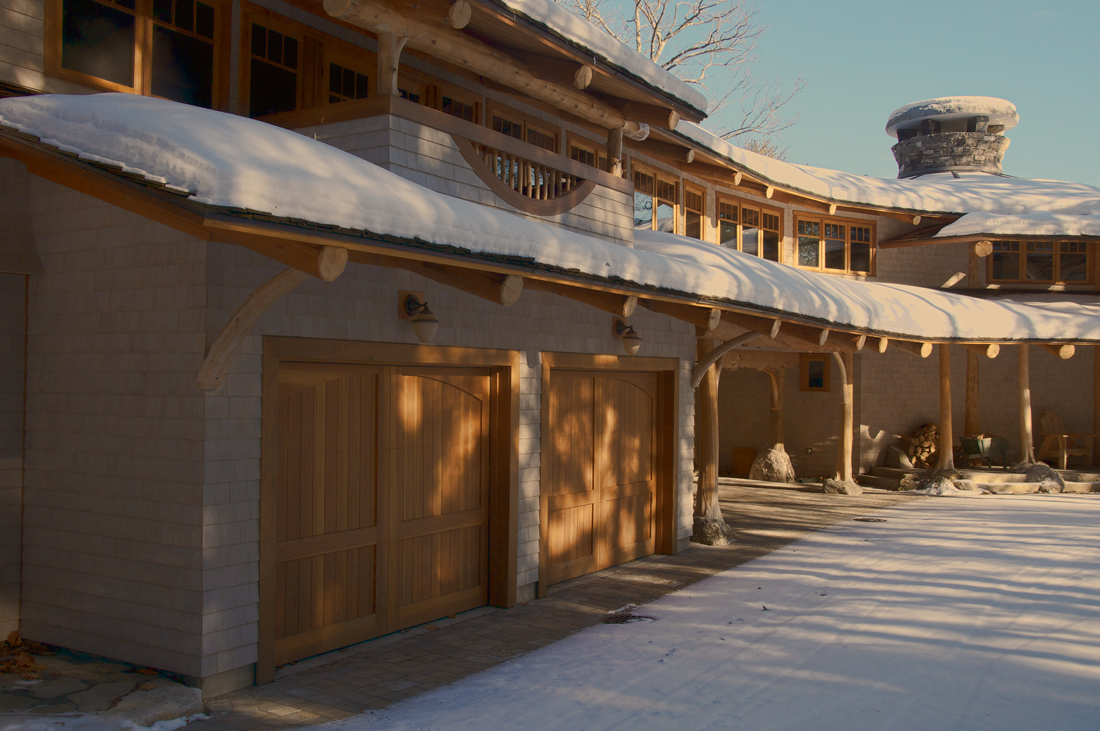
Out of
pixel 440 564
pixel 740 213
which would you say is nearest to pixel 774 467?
pixel 740 213

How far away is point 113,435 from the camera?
559 cm

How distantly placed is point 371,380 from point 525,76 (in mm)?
3591

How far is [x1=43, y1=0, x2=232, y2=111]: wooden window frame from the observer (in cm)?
599

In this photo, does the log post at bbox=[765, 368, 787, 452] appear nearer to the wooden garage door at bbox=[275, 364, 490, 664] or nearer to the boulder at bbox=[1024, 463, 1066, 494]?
the boulder at bbox=[1024, 463, 1066, 494]

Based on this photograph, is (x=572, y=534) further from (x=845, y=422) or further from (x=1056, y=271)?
(x=1056, y=271)

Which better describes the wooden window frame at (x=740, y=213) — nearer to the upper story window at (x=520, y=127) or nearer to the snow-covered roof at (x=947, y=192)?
the snow-covered roof at (x=947, y=192)

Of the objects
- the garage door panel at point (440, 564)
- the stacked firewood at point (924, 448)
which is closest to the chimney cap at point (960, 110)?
the stacked firewood at point (924, 448)

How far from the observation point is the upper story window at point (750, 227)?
16.6 meters

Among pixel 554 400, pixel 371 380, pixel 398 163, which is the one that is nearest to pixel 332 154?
pixel 398 163

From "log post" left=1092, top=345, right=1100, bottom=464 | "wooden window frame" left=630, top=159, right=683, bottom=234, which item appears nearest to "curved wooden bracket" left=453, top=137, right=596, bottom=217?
"wooden window frame" left=630, top=159, right=683, bottom=234

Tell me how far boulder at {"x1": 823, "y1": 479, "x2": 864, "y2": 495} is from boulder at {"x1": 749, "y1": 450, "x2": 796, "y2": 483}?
1627mm

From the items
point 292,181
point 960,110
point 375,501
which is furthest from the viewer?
point 960,110

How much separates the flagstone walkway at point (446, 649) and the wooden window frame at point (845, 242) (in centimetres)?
Result: 868

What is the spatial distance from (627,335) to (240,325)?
513 cm
